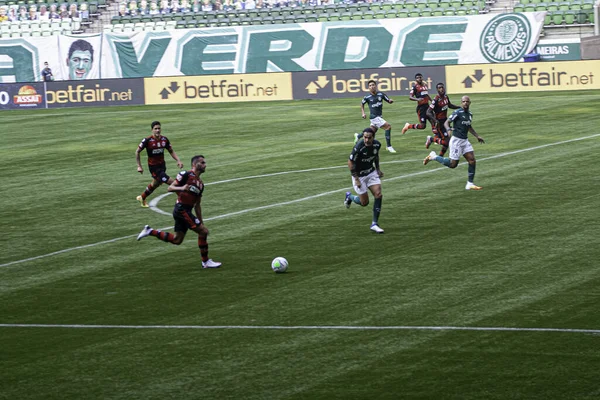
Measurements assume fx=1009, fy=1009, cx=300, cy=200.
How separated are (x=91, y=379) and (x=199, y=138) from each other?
93.1 feet

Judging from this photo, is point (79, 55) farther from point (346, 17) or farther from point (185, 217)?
point (185, 217)

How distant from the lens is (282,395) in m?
10.4

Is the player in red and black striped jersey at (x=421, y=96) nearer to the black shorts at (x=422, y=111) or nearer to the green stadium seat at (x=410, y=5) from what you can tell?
the black shorts at (x=422, y=111)

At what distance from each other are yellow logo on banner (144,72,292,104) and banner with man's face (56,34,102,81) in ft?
38.9

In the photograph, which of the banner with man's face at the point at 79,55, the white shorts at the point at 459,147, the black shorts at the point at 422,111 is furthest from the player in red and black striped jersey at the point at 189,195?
the banner with man's face at the point at 79,55

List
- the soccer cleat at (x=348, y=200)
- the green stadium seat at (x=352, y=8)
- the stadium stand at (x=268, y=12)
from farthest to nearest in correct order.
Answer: the green stadium seat at (x=352, y=8) → the stadium stand at (x=268, y=12) → the soccer cleat at (x=348, y=200)

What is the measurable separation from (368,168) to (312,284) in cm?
480

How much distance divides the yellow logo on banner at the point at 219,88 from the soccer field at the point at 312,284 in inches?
869

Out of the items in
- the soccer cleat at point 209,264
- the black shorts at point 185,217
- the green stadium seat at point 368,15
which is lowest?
the green stadium seat at point 368,15

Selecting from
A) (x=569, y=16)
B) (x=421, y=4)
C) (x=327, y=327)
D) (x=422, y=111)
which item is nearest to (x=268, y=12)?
(x=421, y=4)

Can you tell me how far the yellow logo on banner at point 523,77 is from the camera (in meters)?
49.0

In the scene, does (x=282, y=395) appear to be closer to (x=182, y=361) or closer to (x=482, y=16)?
(x=182, y=361)

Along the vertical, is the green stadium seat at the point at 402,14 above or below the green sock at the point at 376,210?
below

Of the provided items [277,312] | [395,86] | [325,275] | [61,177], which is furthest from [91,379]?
[395,86]
